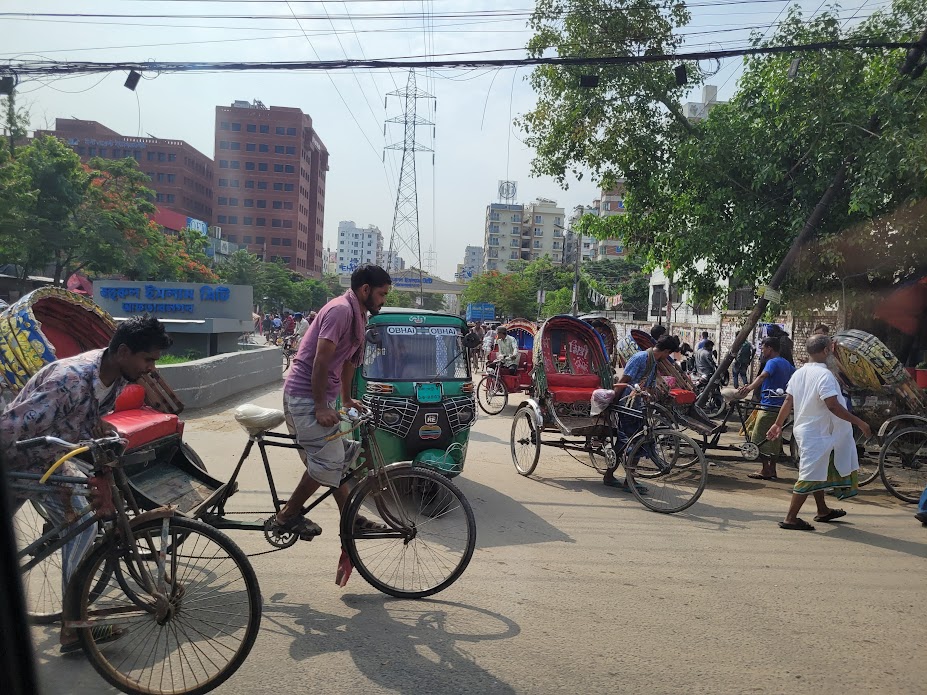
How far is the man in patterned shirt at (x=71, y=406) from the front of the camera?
3344 millimetres

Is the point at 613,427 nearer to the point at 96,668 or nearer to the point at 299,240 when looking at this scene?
the point at 96,668

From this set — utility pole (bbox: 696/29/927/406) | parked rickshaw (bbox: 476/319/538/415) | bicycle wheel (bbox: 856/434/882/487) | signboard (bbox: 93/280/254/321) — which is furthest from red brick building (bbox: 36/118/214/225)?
bicycle wheel (bbox: 856/434/882/487)

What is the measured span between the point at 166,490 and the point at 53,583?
1.25 m

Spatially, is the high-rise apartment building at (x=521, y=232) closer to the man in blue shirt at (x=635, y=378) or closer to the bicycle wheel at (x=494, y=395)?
the bicycle wheel at (x=494, y=395)

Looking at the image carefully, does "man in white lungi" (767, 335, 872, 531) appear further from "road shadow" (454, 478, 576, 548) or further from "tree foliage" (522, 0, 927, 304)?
"tree foliage" (522, 0, 927, 304)

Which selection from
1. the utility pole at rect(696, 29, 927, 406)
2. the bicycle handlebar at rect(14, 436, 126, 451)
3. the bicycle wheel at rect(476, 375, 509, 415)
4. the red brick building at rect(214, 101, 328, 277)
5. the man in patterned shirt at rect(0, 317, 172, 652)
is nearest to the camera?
the bicycle handlebar at rect(14, 436, 126, 451)

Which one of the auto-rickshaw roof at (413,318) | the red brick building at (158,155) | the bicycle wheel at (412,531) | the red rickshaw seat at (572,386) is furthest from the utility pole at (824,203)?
the red brick building at (158,155)

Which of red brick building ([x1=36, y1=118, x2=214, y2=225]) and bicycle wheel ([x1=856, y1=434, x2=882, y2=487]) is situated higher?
red brick building ([x1=36, y1=118, x2=214, y2=225])

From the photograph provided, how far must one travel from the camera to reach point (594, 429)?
7.85 meters

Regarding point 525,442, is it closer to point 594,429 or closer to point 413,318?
point 594,429

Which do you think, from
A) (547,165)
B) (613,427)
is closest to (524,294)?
(547,165)

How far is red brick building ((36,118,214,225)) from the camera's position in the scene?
84.8 metres

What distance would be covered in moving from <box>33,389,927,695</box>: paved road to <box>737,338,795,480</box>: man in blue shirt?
191cm

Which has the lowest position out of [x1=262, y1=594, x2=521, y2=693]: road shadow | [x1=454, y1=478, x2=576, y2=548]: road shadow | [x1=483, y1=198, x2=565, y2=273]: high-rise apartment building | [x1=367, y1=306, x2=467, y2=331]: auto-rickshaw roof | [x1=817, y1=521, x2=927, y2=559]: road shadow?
[x1=817, y1=521, x2=927, y2=559]: road shadow
